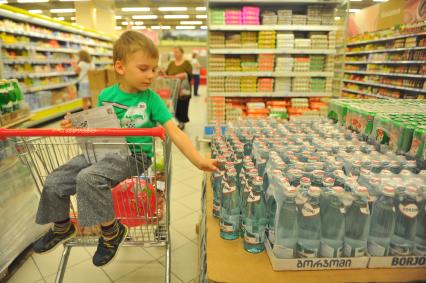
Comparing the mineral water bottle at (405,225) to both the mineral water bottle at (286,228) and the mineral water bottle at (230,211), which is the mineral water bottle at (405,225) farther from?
the mineral water bottle at (230,211)

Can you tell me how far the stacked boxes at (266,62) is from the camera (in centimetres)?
472

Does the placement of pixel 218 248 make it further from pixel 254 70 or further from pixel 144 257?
pixel 254 70

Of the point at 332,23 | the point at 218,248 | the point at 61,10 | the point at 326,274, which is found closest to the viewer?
the point at 326,274

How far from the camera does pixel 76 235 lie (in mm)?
1736

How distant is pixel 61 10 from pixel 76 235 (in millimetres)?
20022

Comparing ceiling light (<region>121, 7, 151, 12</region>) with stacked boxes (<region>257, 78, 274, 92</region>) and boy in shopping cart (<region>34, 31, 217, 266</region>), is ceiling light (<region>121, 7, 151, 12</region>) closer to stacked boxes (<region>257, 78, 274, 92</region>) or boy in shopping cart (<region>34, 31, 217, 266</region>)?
stacked boxes (<region>257, 78, 274, 92</region>)

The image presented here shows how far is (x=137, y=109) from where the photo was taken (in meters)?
1.84

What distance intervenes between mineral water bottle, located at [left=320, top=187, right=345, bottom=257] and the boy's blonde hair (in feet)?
3.99

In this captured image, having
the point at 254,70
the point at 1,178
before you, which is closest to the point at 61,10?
Answer: the point at 254,70

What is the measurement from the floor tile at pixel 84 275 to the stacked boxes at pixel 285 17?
415 centimetres

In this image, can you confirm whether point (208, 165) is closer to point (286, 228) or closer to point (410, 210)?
point (286, 228)

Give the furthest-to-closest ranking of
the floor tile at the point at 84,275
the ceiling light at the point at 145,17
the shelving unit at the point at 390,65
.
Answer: the ceiling light at the point at 145,17 < the shelving unit at the point at 390,65 < the floor tile at the point at 84,275

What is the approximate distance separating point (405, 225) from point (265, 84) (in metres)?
3.89

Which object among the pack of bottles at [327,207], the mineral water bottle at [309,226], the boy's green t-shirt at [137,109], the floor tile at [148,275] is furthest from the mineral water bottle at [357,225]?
the floor tile at [148,275]
